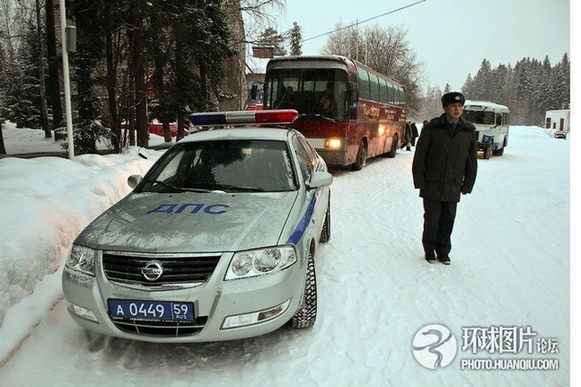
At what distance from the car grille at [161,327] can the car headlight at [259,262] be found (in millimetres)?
371

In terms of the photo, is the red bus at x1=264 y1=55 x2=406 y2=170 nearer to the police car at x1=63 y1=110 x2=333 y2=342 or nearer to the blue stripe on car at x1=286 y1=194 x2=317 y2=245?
the blue stripe on car at x1=286 y1=194 x2=317 y2=245

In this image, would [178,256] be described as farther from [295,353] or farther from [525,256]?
[525,256]

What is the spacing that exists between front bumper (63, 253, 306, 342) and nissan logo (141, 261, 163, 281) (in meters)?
0.09

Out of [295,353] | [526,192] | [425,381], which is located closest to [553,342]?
[425,381]

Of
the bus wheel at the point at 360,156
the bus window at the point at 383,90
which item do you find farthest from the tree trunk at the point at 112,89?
the bus window at the point at 383,90

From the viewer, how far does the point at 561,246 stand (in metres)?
6.04

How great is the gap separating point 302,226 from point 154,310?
4.19ft

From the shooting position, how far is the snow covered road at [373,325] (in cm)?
298

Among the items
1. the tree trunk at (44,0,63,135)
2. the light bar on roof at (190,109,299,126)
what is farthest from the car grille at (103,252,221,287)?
the tree trunk at (44,0,63,135)

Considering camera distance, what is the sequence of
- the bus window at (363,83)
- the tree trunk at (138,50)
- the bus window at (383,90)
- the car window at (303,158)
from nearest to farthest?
the car window at (303,158)
the bus window at (363,83)
the tree trunk at (138,50)
the bus window at (383,90)

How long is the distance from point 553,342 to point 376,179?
9142mm

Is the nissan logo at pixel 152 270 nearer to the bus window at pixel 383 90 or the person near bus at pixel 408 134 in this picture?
the bus window at pixel 383 90

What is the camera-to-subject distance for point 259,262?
2961 millimetres

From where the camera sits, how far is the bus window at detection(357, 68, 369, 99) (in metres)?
12.3
